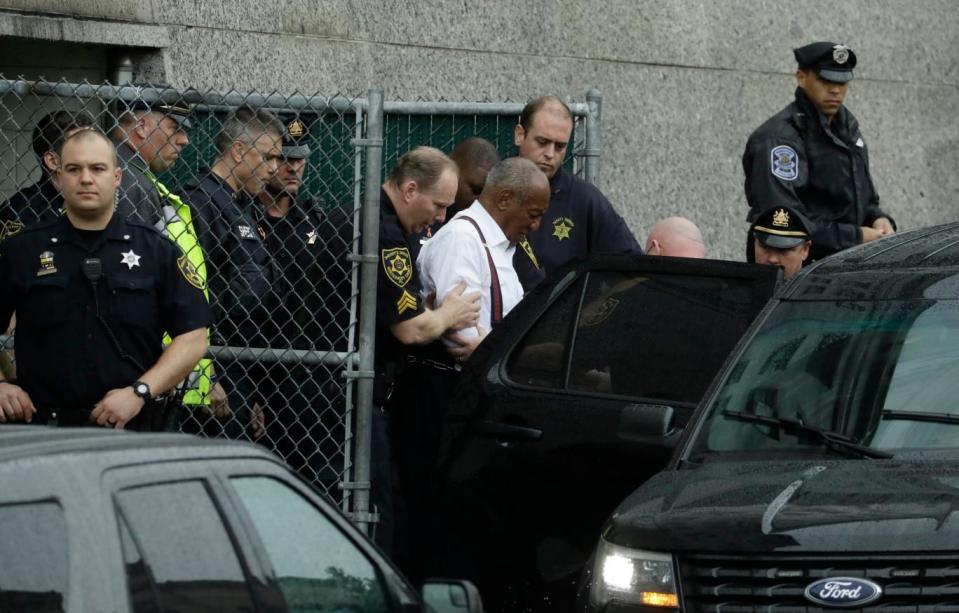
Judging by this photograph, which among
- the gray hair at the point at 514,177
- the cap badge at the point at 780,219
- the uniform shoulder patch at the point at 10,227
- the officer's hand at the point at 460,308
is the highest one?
the gray hair at the point at 514,177

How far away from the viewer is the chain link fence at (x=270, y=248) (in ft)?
21.8

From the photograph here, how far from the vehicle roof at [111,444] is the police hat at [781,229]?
4435 mm

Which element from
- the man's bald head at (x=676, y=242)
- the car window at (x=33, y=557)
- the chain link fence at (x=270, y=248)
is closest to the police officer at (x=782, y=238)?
the man's bald head at (x=676, y=242)

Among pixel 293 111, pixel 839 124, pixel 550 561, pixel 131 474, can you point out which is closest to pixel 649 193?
pixel 839 124

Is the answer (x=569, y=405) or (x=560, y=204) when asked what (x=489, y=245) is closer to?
(x=560, y=204)

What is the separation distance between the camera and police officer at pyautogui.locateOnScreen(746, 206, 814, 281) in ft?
24.5

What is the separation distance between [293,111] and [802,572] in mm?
3126

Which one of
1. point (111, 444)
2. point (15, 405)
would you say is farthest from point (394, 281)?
point (111, 444)

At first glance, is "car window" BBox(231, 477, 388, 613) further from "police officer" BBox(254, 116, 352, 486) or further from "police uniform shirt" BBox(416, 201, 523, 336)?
Answer: "police uniform shirt" BBox(416, 201, 523, 336)

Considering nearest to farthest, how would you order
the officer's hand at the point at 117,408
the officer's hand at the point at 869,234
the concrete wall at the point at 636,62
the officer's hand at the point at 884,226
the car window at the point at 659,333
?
1. the officer's hand at the point at 117,408
2. the car window at the point at 659,333
3. the officer's hand at the point at 869,234
4. the officer's hand at the point at 884,226
5. the concrete wall at the point at 636,62

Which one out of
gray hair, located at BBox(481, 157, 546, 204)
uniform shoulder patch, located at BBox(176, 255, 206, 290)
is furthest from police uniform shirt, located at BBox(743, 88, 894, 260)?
uniform shoulder patch, located at BBox(176, 255, 206, 290)

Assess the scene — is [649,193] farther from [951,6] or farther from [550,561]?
[550,561]

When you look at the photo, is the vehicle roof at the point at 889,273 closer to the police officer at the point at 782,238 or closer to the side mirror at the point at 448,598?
the police officer at the point at 782,238

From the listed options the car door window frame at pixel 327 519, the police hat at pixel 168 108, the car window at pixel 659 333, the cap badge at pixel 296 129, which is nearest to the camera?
the car door window frame at pixel 327 519
